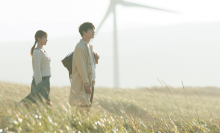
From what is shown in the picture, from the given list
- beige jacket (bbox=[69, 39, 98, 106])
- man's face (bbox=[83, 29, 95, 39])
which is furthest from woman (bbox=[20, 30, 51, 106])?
man's face (bbox=[83, 29, 95, 39])

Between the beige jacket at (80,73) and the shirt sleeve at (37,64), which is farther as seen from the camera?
the shirt sleeve at (37,64)

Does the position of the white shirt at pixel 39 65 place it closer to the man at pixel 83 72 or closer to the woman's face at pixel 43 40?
the woman's face at pixel 43 40

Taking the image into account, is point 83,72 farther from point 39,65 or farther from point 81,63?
point 39,65

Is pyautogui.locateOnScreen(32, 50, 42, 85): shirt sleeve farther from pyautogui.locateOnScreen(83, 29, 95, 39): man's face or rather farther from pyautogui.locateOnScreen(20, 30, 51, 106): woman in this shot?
pyautogui.locateOnScreen(83, 29, 95, 39): man's face

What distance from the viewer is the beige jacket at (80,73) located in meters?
4.68

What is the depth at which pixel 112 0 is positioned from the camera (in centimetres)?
2345

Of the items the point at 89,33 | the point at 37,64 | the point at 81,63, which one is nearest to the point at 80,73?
the point at 81,63

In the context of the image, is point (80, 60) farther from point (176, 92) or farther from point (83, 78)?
point (176, 92)

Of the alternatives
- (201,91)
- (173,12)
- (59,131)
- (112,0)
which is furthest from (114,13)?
(59,131)

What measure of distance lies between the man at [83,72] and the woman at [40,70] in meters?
0.67

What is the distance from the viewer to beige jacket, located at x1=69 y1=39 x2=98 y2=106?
4.68 meters

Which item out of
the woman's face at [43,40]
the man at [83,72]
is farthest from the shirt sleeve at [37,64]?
the man at [83,72]

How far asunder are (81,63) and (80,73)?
186 millimetres

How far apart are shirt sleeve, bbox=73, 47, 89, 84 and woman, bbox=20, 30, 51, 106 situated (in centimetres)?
87
